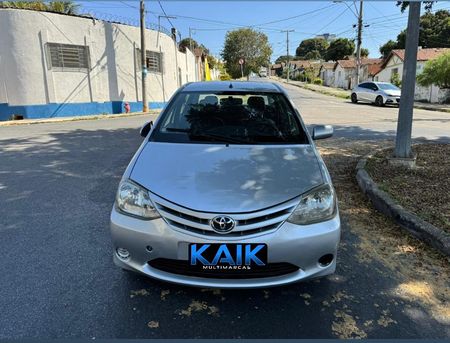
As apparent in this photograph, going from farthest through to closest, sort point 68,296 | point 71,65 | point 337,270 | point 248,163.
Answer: point 71,65, point 337,270, point 248,163, point 68,296

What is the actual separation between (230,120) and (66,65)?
625 inches

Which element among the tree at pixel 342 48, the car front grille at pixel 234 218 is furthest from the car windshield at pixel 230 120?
the tree at pixel 342 48

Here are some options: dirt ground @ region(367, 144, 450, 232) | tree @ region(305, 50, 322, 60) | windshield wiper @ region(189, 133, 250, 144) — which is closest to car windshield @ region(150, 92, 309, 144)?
windshield wiper @ region(189, 133, 250, 144)

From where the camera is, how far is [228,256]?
2.49 metres

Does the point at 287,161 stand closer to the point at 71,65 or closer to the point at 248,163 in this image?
the point at 248,163

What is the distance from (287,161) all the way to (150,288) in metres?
1.50

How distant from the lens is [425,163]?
21.2ft

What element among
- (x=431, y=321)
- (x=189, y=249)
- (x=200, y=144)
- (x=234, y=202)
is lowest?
(x=431, y=321)

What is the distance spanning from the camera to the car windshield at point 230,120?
359 centimetres

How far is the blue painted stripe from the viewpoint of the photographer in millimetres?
16219

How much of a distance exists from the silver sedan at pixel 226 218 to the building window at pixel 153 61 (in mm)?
18629

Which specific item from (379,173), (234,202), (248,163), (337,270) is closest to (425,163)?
(379,173)

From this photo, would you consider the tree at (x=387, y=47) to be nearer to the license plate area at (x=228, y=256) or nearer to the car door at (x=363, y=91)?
the car door at (x=363, y=91)

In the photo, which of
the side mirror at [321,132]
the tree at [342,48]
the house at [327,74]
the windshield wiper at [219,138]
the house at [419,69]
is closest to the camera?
the windshield wiper at [219,138]
